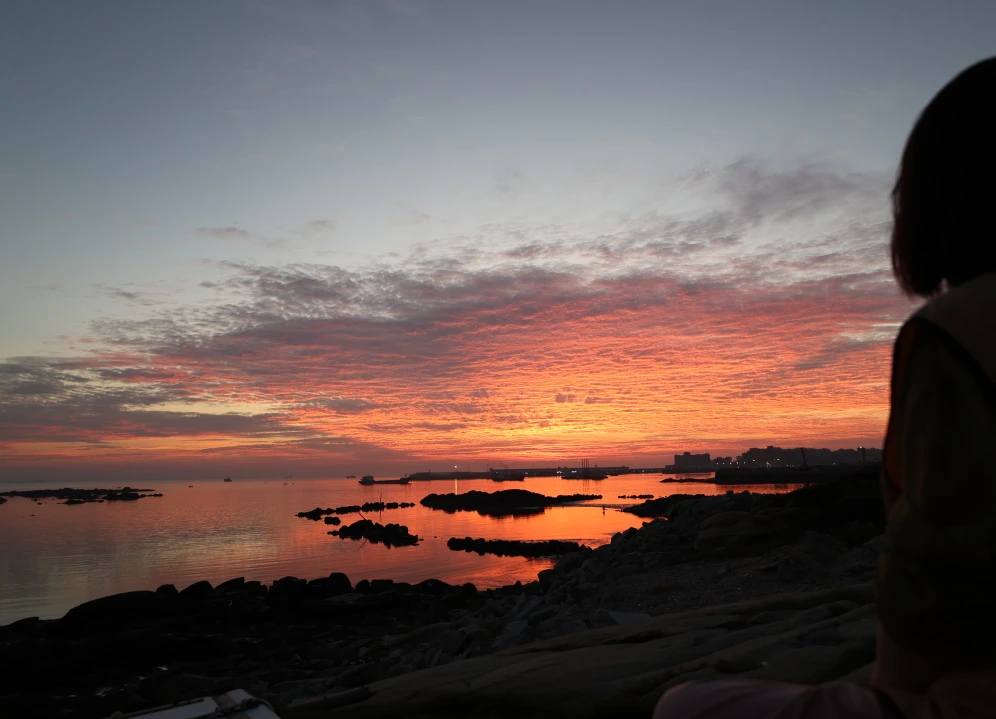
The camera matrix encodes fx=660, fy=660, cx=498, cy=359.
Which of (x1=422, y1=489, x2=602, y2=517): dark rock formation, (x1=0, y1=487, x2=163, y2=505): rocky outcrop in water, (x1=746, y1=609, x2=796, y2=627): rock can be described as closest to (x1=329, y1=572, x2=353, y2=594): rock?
(x1=746, y1=609, x2=796, y2=627): rock

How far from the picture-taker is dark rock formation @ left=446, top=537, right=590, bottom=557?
1373 inches

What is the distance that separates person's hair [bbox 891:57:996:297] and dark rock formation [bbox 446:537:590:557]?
106ft

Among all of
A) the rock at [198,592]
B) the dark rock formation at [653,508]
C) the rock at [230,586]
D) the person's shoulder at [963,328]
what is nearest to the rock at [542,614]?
the person's shoulder at [963,328]

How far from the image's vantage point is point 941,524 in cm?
117

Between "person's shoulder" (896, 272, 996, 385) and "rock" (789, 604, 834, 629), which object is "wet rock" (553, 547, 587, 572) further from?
"person's shoulder" (896, 272, 996, 385)

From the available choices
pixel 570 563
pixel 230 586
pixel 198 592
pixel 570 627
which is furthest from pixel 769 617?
pixel 230 586

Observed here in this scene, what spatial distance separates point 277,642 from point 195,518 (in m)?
63.0

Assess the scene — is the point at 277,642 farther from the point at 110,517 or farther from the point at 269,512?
the point at 110,517

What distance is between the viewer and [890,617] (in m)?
1.29

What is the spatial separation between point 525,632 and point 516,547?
95.9ft

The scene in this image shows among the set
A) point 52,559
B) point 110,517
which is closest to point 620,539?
point 52,559

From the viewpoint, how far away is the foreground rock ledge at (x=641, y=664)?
446 centimetres

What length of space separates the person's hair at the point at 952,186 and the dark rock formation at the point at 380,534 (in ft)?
148

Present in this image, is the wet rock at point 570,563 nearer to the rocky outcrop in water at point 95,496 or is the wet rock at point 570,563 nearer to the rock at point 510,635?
the rock at point 510,635
